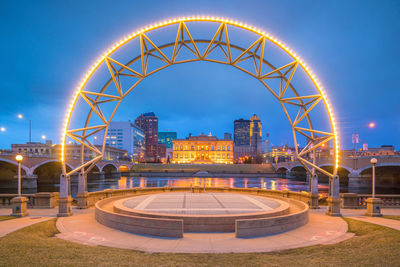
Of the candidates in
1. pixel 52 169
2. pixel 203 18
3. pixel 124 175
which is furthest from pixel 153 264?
pixel 124 175

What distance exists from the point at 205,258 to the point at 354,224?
9635 millimetres

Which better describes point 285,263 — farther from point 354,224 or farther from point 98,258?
point 354,224

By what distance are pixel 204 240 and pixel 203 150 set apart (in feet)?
598

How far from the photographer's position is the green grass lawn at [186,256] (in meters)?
7.57

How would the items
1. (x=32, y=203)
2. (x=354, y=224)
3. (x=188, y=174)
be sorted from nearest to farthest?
(x=354, y=224)
(x=32, y=203)
(x=188, y=174)

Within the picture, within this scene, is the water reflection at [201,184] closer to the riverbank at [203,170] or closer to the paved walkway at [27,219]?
the riverbank at [203,170]

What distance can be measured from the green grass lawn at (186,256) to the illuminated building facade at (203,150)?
181182 mm

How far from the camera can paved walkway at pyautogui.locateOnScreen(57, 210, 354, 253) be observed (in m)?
9.75

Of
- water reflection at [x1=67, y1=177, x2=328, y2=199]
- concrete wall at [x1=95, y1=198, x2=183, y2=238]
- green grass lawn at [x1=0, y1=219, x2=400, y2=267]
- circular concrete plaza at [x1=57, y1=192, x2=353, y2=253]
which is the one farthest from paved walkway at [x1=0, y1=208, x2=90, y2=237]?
water reflection at [x1=67, y1=177, x2=328, y2=199]

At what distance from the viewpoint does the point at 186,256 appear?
8.55 metres

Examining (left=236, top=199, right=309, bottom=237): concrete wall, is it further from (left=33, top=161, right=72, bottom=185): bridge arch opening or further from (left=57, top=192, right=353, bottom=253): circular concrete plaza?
(left=33, top=161, right=72, bottom=185): bridge arch opening

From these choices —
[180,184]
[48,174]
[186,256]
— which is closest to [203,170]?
[180,184]

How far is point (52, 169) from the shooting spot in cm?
8256

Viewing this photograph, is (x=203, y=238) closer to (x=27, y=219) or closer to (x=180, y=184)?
(x=27, y=219)
